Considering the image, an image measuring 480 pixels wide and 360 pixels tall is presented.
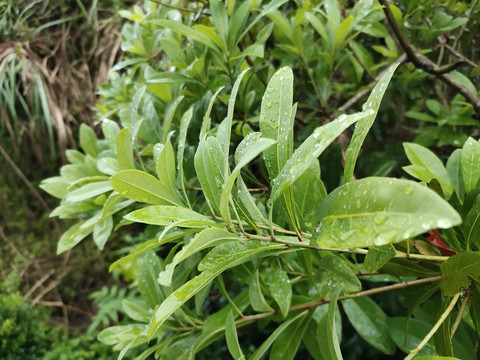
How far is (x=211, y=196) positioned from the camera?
0.41 m

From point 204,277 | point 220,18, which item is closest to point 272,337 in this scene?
point 204,277

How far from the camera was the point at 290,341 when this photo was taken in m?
0.54

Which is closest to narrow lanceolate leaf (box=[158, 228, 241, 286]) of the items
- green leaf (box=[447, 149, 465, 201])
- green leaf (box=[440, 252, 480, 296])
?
green leaf (box=[440, 252, 480, 296])

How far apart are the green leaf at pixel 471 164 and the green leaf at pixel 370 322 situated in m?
0.28

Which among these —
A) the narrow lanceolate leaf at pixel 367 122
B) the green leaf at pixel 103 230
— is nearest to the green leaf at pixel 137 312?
the green leaf at pixel 103 230

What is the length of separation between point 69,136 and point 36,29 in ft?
2.27

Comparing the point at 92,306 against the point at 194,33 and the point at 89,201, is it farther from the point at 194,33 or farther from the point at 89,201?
the point at 194,33

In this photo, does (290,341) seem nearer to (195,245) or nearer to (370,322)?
(370,322)

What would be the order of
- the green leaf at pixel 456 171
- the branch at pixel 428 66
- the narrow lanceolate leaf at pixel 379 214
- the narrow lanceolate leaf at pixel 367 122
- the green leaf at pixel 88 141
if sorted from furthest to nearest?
the green leaf at pixel 88 141, the branch at pixel 428 66, the green leaf at pixel 456 171, the narrow lanceolate leaf at pixel 367 122, the narrow lanceolate leaf at pixel 379 214

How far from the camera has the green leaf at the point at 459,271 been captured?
371 mm

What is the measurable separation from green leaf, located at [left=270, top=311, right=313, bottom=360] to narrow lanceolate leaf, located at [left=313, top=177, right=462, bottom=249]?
260mm

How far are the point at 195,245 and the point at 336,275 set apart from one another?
23 cm

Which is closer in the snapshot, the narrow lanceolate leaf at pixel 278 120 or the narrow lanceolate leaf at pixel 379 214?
the narrow lanceolate leaf at pixel 379 214

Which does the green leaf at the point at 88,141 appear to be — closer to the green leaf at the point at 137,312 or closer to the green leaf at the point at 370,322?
the green leaf at the point at 137,312
